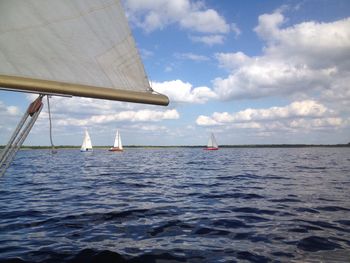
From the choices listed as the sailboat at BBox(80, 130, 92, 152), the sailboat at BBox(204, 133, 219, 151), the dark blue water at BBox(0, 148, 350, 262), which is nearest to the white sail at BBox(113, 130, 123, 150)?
the sailboat at BBox(80, 130, 92, 152)

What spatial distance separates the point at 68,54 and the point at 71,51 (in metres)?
0.08

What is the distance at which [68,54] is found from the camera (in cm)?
480

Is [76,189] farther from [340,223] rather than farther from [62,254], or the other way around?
[340,223]

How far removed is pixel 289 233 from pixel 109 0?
25.2ft

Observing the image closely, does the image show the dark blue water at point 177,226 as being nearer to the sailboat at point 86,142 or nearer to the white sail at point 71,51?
the white sail at point 71,51

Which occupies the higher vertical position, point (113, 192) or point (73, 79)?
point (73, 79)

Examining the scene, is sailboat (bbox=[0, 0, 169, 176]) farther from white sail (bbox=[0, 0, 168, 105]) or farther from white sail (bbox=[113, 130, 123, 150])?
white sail (bbox=[113, 130, 123, 150])

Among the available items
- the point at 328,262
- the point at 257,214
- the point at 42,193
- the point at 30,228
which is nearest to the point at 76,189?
the point at 42,193

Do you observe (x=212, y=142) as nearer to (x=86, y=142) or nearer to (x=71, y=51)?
(x=86, y=142)

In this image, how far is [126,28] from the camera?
548 centimetres

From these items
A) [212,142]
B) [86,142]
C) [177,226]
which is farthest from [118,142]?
[177,226]

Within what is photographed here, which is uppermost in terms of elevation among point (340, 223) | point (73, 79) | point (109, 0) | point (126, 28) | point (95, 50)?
point (109, 0)

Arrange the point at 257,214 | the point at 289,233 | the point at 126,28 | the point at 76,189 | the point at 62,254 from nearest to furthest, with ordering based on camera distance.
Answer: the point at 126,28, the point at 62,254, the point at 289,233, the point at 257,214, the point at 76,189

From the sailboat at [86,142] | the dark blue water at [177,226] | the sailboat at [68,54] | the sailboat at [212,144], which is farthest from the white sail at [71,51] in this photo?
the sailboat at [212,144]
